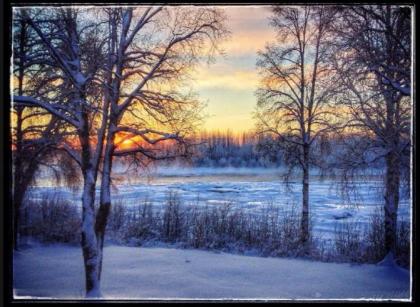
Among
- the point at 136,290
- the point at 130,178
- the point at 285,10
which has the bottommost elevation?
the point at 136,290

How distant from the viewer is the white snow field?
3594 millimetres

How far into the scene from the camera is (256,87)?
507 cm

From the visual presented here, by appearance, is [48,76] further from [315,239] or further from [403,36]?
[315,239]

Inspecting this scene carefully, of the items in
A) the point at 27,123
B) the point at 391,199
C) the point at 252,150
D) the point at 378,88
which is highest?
the point at 378,88

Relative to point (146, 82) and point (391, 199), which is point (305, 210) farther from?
point (146, 82)

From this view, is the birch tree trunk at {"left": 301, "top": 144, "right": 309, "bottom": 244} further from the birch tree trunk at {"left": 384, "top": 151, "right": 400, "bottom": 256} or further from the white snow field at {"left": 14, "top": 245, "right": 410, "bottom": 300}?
the birch tree trunk at {"left": 384, "top": 151, "right": 400, "bottom": 256}

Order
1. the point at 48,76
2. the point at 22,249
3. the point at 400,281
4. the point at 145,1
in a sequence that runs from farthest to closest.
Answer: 1. the point at 48,76
2. the point at 22,249
3. the point at 400,281
4. the point at 145,1

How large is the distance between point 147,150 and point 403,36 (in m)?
3.46

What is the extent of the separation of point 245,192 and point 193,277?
1.56 m

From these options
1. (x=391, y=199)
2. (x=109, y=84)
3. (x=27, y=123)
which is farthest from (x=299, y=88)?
(x=27, y=123)

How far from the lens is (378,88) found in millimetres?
4898

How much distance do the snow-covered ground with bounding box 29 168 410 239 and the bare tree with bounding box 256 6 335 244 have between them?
0.34 metres

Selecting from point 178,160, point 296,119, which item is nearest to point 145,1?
point 178,160

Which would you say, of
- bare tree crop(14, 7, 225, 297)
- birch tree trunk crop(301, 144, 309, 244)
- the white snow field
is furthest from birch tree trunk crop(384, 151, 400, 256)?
bare tree crop(14, 7, 225, 297)
